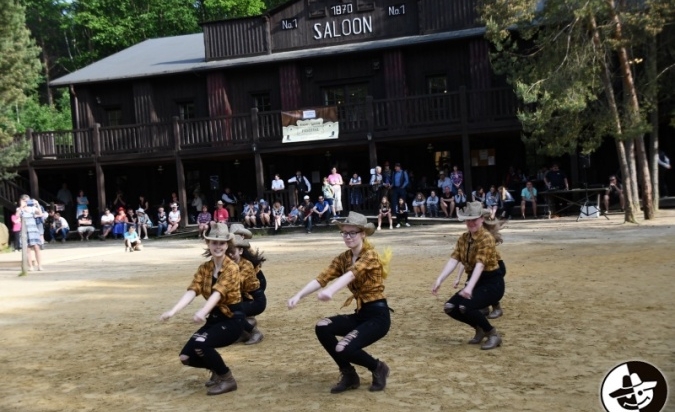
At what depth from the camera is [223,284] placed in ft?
21.0

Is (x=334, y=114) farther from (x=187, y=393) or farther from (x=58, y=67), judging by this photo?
(x=58, y=67)

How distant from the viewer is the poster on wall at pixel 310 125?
2528 centimetres

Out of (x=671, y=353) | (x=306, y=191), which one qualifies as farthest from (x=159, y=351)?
(x=306, y=191)

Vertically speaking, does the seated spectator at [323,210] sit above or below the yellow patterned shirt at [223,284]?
above

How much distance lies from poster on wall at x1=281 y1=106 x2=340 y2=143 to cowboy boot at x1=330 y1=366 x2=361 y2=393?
19440 mm

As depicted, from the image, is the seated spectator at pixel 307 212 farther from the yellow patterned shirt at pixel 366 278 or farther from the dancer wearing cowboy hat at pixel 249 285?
the yellow patterned shirt at pixel 366 278

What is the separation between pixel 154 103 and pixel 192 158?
3.92 metres

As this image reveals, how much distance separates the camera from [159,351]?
8.21m

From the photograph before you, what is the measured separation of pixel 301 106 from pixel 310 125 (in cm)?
260

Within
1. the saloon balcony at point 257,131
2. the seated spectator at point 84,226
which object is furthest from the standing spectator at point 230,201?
the seated spectator at point 84,226

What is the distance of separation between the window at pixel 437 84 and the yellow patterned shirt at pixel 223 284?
21276 mm

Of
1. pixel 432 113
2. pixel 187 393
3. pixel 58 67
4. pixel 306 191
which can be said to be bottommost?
pixel 187 393

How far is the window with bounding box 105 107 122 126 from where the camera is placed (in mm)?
30375

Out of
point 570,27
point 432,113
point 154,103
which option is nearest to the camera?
point 570,27
